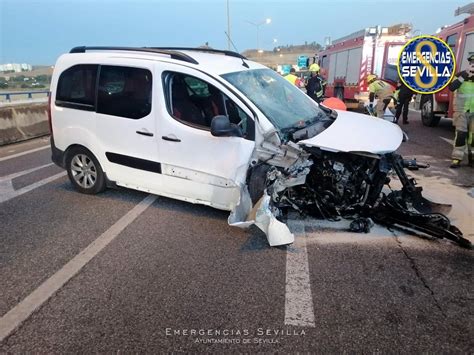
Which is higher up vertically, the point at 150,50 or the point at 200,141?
the point at 150,50

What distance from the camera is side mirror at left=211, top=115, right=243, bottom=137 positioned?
3.83 m

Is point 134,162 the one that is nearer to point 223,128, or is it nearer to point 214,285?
point 223,128

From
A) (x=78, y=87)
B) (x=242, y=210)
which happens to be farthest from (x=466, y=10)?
(x=78, y=87)

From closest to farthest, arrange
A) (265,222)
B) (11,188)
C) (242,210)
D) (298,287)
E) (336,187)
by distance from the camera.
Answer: (298,287) < (265,222) < (242,210) < (336,187) < (11,188)

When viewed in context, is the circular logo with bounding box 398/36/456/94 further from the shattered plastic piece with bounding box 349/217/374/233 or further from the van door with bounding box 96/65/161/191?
the van door with bounding box 96/65/161/191

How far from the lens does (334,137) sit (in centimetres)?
400

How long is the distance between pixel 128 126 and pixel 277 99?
5.79 feet

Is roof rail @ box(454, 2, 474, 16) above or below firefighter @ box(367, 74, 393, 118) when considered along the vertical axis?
above

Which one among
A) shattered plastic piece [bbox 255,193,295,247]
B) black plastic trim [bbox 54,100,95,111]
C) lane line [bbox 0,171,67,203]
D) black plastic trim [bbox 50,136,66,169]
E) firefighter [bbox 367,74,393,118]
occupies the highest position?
black plastic trim [bbox 54,100,95,111]

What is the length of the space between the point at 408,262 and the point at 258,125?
1.88 metres

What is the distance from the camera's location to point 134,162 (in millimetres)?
4676

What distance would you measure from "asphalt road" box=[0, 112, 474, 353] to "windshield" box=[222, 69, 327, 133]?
1.14m

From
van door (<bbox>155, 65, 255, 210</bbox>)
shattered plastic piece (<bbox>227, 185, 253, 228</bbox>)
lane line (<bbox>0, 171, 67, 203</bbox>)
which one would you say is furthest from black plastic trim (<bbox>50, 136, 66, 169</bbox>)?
shattered plastic piece (<bbox>227, 185, 253, 228</bbox>)

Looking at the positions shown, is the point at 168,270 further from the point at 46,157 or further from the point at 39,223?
the point at 46,157
